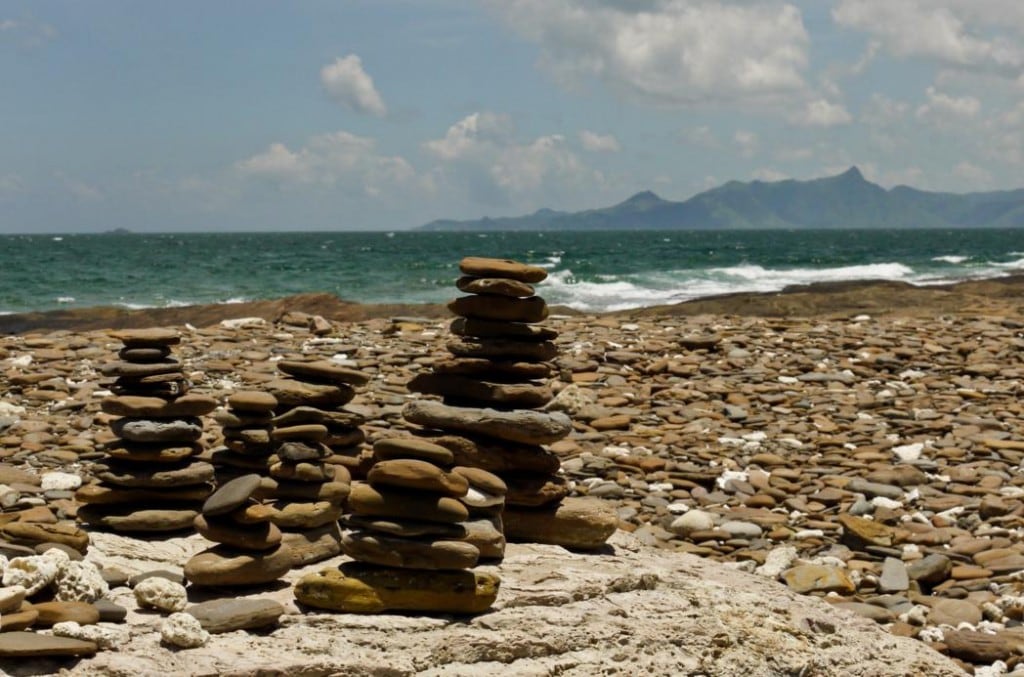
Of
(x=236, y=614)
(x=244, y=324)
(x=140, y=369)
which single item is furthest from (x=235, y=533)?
(x=244, y=324)

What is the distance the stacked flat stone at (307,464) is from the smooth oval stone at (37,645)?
1.71 m

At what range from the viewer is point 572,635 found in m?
6.09

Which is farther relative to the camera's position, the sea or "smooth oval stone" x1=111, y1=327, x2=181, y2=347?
the sea

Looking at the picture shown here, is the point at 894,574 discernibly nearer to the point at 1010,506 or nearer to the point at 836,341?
the point at 1010,506

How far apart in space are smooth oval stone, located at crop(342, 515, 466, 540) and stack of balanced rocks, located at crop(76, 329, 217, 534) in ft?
6.44

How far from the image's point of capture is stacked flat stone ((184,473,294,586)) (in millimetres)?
6258

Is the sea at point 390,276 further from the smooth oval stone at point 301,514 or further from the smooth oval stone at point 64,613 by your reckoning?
the smooth oval stone at point 64,613

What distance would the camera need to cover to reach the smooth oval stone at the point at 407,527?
6137 mm

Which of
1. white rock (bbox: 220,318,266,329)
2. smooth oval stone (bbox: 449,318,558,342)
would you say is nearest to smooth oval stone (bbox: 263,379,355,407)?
smooth oval stone (bbox: 449,318,558,342)

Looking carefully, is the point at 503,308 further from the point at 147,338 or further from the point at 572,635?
the point at 147,338

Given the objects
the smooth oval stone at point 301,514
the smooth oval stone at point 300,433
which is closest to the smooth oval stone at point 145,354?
the smooth oval stone at point 300,433

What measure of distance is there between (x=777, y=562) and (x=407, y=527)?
13.7ft

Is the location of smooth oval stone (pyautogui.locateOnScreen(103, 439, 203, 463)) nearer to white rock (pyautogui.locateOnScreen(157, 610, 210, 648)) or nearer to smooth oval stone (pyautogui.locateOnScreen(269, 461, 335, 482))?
smooth oval stone (pyautogui.locateOnScreen(269, 461, 335, 482))

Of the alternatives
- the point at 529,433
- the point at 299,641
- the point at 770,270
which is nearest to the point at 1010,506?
the point at 529,433
